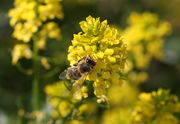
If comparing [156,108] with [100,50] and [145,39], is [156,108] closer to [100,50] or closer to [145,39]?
[100,50]

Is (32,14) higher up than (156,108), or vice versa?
(32,14)

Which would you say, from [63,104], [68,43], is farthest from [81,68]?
[68,43]

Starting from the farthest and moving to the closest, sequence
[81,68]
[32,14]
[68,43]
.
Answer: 1. [68,43]
2. [32,14]
3. [81,68]

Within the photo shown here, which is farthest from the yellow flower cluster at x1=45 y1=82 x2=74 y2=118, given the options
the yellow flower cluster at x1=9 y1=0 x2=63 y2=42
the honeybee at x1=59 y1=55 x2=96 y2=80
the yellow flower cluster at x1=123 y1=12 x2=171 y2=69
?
the yellow flower cluster at x1=123 y1=12 x2=171 y2=69

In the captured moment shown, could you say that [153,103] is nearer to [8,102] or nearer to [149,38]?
[149,38]

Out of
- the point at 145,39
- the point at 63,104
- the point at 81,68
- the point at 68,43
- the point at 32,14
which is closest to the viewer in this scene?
the point at 81,68

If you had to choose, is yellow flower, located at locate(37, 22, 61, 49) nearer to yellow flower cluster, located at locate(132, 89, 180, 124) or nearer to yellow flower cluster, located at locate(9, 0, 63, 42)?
yellow flower cluster, located at locate(9, 0, 63, 42)

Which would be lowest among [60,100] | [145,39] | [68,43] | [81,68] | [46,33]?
[81,68]

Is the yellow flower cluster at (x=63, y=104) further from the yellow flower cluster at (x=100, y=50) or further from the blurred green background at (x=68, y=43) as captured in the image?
the blurred green background at (x=68, y=43)
